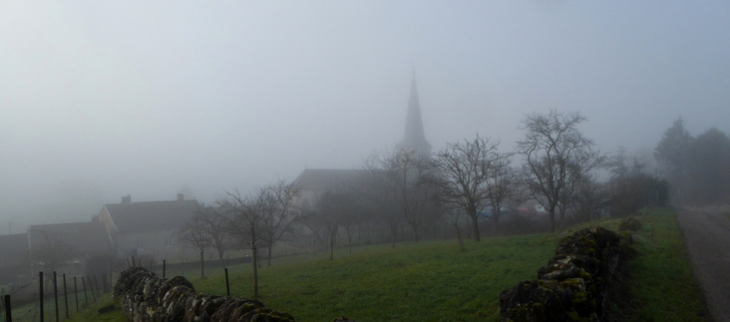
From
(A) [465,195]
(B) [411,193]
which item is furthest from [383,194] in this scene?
(A) [465,195]

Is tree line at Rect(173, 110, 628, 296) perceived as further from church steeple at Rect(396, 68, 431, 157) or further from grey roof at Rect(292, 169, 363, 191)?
church steeple at Rect(396, 68, 431, 157)

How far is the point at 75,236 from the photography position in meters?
39.9

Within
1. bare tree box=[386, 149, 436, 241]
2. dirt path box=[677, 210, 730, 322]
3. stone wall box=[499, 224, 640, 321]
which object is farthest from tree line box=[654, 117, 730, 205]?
stone wall box=[499, 224, 640, 321]

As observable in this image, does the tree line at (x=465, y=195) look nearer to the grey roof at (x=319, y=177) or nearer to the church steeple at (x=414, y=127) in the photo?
the grey roof at (x=319, y=177)

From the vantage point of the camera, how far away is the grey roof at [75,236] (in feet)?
114

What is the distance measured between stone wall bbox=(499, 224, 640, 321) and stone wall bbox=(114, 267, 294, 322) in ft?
11.5

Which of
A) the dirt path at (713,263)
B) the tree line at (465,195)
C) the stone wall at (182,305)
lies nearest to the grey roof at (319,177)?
the tree line at (465,195)

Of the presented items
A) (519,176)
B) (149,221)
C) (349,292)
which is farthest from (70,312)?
(149,221)

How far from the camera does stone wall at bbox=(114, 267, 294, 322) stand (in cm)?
666

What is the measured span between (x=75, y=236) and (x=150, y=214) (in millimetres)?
18199

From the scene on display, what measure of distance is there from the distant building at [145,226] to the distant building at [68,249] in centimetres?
758

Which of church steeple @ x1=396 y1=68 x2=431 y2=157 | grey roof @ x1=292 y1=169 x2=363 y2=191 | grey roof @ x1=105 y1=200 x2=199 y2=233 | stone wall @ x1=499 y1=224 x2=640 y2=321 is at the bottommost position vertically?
stone wall @ x1=499 y1=224 x2=640 y2=321

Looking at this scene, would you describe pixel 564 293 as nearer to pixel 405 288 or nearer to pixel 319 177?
pixel 405 288

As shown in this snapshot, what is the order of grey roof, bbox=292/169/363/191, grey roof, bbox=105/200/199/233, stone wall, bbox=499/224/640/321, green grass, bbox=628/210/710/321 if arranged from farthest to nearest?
grey roof, bbox=292/169/363/191 < grey roof, bbox=105/200/199/233 < green grass, bbox=628/210/710/321 < stone wall, bbox=499/224/640/321
